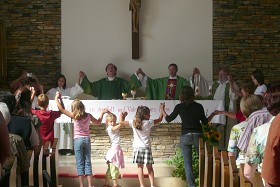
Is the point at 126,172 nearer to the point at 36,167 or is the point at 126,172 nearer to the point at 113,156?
the point at 113,156

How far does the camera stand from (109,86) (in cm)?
989

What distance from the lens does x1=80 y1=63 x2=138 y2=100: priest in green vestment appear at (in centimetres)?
987

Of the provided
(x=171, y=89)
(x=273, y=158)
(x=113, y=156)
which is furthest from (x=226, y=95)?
(x=273, y=158)

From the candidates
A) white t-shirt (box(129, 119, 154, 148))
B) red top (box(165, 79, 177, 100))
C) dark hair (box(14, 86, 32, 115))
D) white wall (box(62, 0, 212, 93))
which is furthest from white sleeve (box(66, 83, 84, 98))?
dark hair (box(14, 86, 32, 115))

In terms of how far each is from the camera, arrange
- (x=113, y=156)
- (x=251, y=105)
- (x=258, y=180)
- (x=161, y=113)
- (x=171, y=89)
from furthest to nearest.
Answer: (x=171, y=89) → (x=161, y=113) → (x=113, y=156) → (x=251, y=105) → (x=258, y=180)

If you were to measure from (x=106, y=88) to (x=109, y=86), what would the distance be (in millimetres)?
65

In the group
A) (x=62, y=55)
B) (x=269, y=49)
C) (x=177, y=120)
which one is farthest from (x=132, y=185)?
(x=269, y=49)

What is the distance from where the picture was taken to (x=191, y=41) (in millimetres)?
10352

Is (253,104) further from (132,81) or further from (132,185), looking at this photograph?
(132,81)

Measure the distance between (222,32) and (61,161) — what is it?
386cm

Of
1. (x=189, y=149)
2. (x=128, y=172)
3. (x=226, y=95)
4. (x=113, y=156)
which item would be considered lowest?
(x=128, y=172)

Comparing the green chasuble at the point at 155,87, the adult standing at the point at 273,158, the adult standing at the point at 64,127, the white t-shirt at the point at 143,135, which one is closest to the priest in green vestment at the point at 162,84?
the green chasuble at the point at 155,87

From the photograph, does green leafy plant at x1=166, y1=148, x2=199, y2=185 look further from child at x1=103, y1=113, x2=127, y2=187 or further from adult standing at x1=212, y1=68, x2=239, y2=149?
adult standing at x1=212, y1=68, x2=239, y2=149

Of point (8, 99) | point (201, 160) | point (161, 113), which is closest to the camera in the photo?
point (8, 99)
